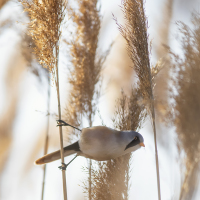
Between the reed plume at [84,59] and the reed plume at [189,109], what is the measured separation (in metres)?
0.74

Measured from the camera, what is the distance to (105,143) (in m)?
1.12

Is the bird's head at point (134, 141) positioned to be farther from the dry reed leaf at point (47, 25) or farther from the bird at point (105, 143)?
the dry reed leaf at point (47, 25)

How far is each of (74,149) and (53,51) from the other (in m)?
0.42

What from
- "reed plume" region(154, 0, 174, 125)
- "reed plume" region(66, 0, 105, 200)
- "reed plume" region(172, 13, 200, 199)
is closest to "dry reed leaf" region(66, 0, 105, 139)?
"reed plume" region(66, 0, 105, 200)

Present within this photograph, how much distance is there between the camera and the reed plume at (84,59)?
1.41m

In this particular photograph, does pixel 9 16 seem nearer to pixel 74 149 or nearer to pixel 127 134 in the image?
pixel 74 149

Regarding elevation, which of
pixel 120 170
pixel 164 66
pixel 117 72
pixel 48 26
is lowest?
pixel 120 170

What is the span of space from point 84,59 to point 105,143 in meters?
0.50

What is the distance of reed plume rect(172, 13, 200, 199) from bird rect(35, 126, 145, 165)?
38 cm

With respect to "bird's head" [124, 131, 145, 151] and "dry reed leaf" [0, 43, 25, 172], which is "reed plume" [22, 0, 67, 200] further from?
"dry reed leaf" [0, 43, 25, 172]

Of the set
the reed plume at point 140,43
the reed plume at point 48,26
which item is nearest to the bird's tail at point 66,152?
the reed plume at point 48,26

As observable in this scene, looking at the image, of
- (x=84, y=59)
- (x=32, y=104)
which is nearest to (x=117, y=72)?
(x=84, y=59)

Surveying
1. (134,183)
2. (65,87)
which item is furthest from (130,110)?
(65,87)

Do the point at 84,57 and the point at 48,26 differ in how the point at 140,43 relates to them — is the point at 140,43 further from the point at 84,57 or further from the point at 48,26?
the point at 84,57
